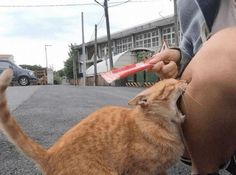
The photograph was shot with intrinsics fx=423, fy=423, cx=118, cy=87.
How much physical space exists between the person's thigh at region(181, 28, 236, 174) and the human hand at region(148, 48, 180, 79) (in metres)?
0.21

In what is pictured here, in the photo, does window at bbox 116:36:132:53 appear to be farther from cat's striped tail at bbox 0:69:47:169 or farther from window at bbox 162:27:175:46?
cat's striped tail at bbox 0:69:47:169

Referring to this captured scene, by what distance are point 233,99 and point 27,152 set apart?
949 mm

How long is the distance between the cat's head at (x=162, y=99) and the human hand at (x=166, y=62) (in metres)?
0.04

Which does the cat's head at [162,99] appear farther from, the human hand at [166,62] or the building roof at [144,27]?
the building roof at [144,27]

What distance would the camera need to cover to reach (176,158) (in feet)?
5.74

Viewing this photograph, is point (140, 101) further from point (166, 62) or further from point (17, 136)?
point (17, 136)

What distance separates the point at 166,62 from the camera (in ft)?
5.99

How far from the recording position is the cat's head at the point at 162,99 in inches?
69.0

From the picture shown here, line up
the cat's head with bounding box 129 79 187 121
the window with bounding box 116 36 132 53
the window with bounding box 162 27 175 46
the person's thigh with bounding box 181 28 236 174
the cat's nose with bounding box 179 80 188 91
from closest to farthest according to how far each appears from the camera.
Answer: the person's thigh with bounding box 181 28 236 174 → the cat's nose with bounding box 179 80 188 91 → the cat's head with bounding box 129 79 187 121 → the window with bounding box 162 27 175 46 → the window with bounding box 116 36 132 53

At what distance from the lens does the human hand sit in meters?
1.77

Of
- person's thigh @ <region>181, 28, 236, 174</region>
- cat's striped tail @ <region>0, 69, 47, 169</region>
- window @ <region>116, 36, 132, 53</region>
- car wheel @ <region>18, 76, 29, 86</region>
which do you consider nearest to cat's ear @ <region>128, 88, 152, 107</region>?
person's thigh @ <region>181, 28, 236, 174</region>

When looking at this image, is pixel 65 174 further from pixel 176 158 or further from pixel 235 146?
pixel 235 146

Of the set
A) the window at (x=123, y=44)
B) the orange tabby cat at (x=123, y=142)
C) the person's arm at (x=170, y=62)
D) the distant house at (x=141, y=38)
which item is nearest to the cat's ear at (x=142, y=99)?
the orange tabby cat at (x=123, y=142)

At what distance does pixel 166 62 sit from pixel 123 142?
0.39 m
